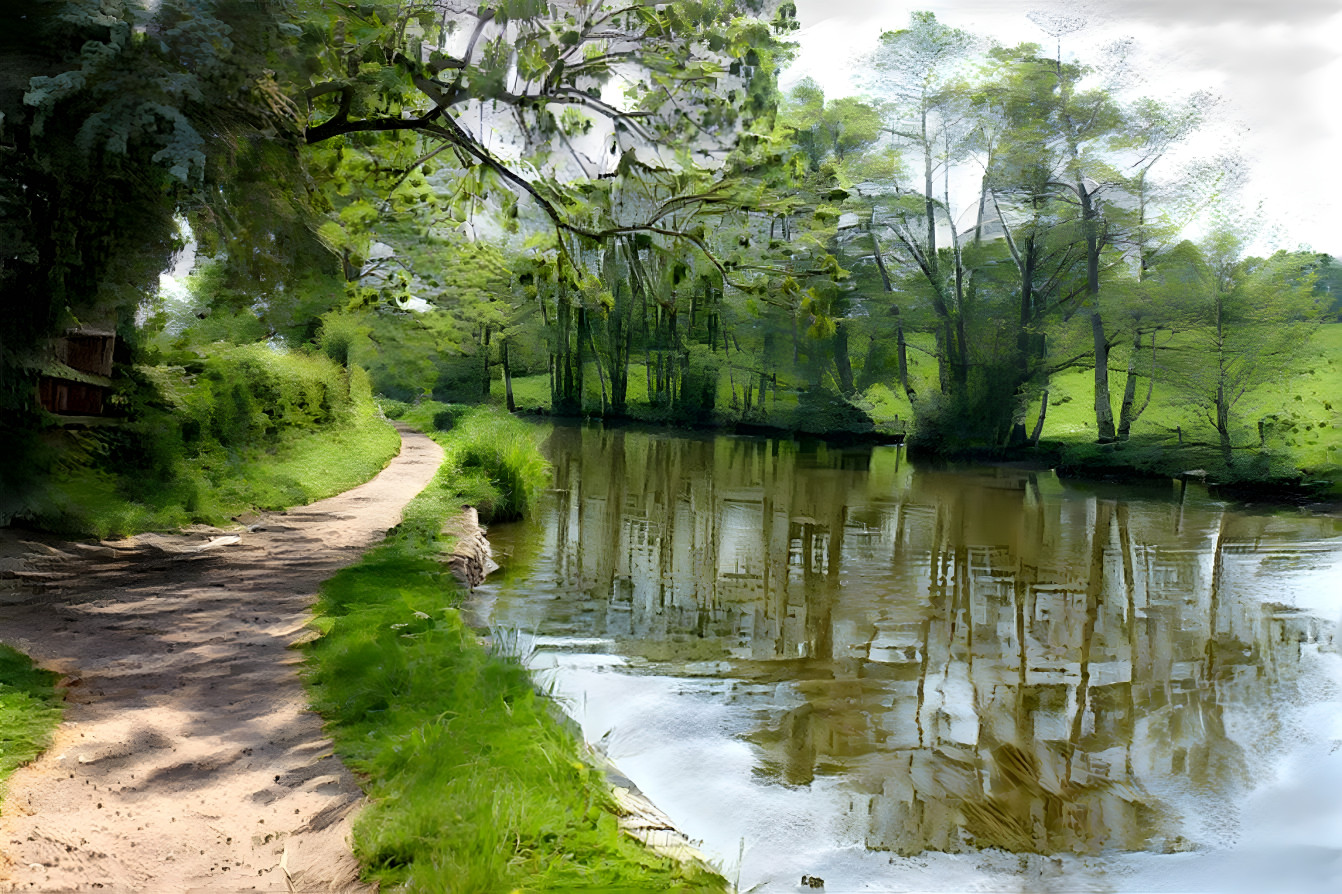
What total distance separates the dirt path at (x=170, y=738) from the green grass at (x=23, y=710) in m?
0.04

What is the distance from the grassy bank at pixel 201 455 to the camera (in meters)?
4.46

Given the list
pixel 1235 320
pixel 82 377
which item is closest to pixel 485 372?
pixel 1235 320

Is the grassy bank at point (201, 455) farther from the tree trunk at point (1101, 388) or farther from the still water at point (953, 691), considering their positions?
the tree trunk at point (1101, 388)

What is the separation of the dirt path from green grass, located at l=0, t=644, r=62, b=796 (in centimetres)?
4

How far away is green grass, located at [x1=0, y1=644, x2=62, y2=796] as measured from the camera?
202 centimetres

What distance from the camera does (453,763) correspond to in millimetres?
2086

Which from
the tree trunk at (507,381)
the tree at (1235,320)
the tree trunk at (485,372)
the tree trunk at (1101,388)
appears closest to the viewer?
the tree at (1235,320)

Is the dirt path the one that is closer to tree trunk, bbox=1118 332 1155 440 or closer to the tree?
the tree

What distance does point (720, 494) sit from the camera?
955cm

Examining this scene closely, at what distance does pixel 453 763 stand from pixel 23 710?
1.13 metres

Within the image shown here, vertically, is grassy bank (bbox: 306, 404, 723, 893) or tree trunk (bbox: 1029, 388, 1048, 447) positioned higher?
tree trunk (bbox: 1029, 388, 1048, 447)

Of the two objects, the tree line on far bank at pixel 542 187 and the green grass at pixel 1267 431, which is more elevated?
the tree line on far bank at pixel 542 187

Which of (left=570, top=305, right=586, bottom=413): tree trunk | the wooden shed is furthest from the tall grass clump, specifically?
(left=570, top=305, right=586, bottom=413): tree trunk

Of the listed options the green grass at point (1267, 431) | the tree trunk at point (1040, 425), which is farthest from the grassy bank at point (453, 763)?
the tree trunk at point (1040, 425)
